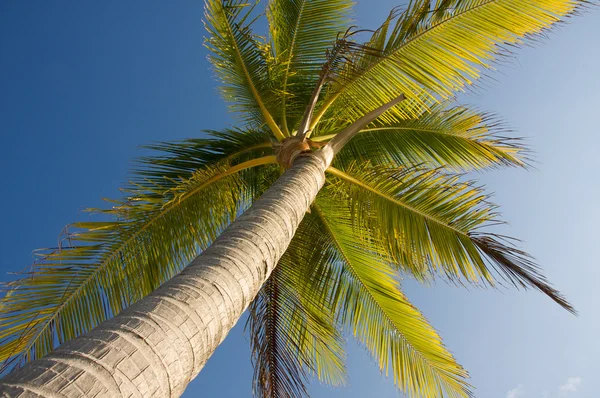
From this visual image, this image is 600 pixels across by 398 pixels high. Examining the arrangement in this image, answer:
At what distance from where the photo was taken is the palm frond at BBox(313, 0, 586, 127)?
16.4 feet

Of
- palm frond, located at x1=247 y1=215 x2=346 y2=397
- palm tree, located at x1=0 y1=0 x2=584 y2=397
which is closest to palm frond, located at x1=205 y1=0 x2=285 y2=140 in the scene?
palm tree, located at x1=0 y1=0 x2=584 y2=397

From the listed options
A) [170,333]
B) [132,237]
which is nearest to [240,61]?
[132,237]

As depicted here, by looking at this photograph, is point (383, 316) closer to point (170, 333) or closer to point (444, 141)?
point (444, 141)

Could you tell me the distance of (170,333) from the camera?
209 cm

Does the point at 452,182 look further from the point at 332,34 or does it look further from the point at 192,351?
the point at 192,351

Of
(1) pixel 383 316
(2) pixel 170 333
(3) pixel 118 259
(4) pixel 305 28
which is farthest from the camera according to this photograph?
(4) pixel 305 28

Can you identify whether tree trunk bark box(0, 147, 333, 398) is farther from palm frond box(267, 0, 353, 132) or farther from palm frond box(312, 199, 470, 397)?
palm frond box(267, 0, 353, 132)

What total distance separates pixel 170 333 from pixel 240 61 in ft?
16.3

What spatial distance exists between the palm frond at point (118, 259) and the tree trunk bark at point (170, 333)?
2194 mm

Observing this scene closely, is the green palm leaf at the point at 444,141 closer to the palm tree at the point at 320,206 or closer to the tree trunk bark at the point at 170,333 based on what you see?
the palm tree at the point at 320,206

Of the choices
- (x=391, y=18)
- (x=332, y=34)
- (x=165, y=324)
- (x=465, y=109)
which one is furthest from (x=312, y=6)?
(x=165, y=324)

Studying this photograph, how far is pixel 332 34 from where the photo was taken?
6.67 m

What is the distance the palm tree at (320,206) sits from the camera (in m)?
4.57

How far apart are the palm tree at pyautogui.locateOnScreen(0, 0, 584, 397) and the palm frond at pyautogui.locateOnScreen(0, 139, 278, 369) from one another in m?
0.01
